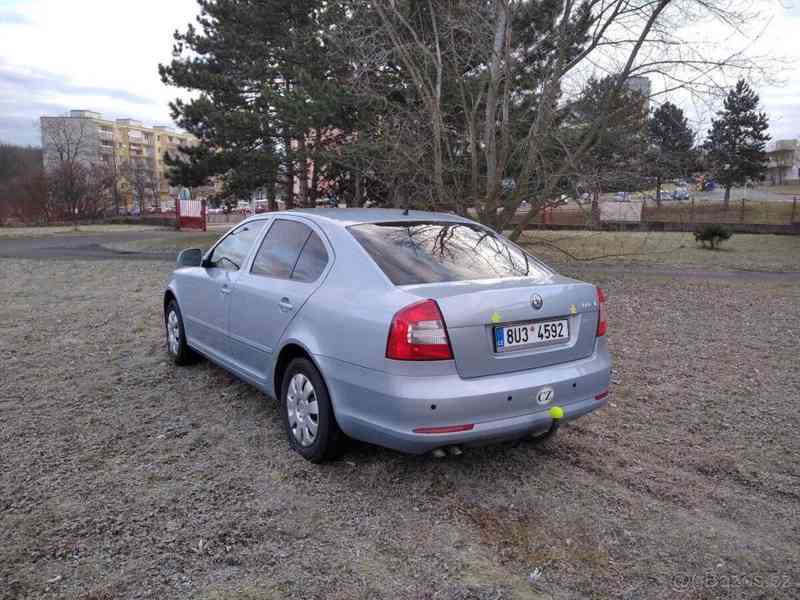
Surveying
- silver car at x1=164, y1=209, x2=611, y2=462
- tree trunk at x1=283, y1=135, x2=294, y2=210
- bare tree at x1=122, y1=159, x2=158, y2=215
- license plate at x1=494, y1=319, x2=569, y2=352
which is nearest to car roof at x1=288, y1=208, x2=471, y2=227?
silver car at x1=164, y1=209, x2=611, y2=462

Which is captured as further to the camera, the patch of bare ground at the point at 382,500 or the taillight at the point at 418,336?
the taillight at the point at 418,336

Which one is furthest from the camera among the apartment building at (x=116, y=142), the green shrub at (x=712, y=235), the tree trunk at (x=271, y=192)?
the apartment building at (x=116, y=142)

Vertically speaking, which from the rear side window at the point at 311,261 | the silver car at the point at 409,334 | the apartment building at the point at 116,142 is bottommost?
the silver car at the point at 409,334

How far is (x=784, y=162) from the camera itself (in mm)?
86562

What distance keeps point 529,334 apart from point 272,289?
1.71 m

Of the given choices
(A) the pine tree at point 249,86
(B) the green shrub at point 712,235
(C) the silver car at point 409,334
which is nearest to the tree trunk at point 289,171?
(A) the pine tree at point 249,86

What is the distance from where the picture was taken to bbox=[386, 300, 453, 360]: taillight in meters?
3.19

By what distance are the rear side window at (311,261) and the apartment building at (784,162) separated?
9200 centimetres

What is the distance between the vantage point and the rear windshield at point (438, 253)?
12.1 ft

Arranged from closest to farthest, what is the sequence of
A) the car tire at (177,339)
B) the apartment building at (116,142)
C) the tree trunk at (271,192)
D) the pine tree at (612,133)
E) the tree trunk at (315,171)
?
1. the car tire at (177,339)
2. the pine tree at (612,133)
3. the tree trunk at (315,171)
4. the tree trunk at (271,192)
5. the apartment building at (116,142)

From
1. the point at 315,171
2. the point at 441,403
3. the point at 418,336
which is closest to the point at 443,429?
the point at 441,403

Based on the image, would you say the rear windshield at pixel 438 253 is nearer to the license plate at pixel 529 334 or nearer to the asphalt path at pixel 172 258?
the license plate at pixel 529 334

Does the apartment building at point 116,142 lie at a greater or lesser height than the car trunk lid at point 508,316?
greater

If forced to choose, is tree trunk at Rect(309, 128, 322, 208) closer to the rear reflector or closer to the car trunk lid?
the car trunk lid
